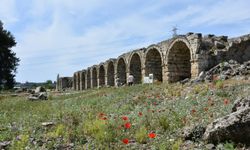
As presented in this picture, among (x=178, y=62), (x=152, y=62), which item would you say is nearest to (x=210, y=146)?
(x=178, y=62)

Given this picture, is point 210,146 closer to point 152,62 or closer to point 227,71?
point 227,71

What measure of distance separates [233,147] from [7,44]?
40.6 metres

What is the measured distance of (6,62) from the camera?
41.0m

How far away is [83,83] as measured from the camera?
160 ft

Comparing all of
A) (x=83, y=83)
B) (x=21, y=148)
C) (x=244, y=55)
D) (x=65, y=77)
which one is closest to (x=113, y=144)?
(x=21, y=148)

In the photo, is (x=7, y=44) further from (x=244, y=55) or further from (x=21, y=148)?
(x=21, y=148)

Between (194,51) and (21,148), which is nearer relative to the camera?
(21,148)

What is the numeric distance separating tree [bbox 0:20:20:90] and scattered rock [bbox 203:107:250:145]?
38.6 meters

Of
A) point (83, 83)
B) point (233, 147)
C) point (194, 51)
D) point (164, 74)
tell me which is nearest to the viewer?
point (233, 147)

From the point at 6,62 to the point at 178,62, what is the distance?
2581 centimetres

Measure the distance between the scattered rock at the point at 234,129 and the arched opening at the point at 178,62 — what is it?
17.4m

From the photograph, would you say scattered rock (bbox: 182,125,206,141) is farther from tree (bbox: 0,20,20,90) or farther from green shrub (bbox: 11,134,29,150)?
tree (bbox: 0,20,20,90)

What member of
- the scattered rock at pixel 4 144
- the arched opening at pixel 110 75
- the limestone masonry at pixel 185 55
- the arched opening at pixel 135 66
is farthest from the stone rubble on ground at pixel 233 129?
the arched opening at pixel 110 75

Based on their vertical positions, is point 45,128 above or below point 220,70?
below
